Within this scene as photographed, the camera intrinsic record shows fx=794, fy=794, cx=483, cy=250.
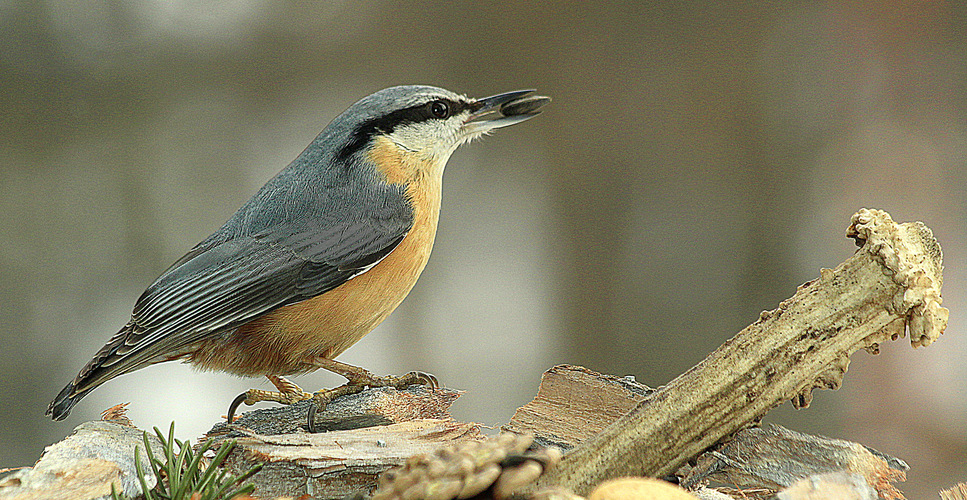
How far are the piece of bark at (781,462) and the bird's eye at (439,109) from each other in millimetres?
646

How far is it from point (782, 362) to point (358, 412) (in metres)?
0.49

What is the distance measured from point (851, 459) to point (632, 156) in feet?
4.19

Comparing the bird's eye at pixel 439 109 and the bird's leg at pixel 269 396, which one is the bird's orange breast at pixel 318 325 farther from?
the bird's eye at pixel 439 109

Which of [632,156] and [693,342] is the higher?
[632,156]


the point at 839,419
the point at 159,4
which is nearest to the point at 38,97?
the point at 159,4

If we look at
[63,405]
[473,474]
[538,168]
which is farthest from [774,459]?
[538,168]

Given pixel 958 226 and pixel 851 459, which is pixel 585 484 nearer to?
pixel 851 459

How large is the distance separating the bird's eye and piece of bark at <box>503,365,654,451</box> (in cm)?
44

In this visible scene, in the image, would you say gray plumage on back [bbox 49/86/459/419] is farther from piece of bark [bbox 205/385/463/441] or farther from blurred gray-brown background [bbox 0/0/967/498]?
blurred gray-brown background [bbox 0/0/967/498]

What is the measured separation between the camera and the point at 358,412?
947mm

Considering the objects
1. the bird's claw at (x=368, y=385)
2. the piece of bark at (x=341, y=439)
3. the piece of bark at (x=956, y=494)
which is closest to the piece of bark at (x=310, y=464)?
the piece of bark at (x=341, y=439)

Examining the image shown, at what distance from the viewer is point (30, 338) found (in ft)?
6.28

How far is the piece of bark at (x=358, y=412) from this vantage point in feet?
3.01

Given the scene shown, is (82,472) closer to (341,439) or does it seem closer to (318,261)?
(341,439)
